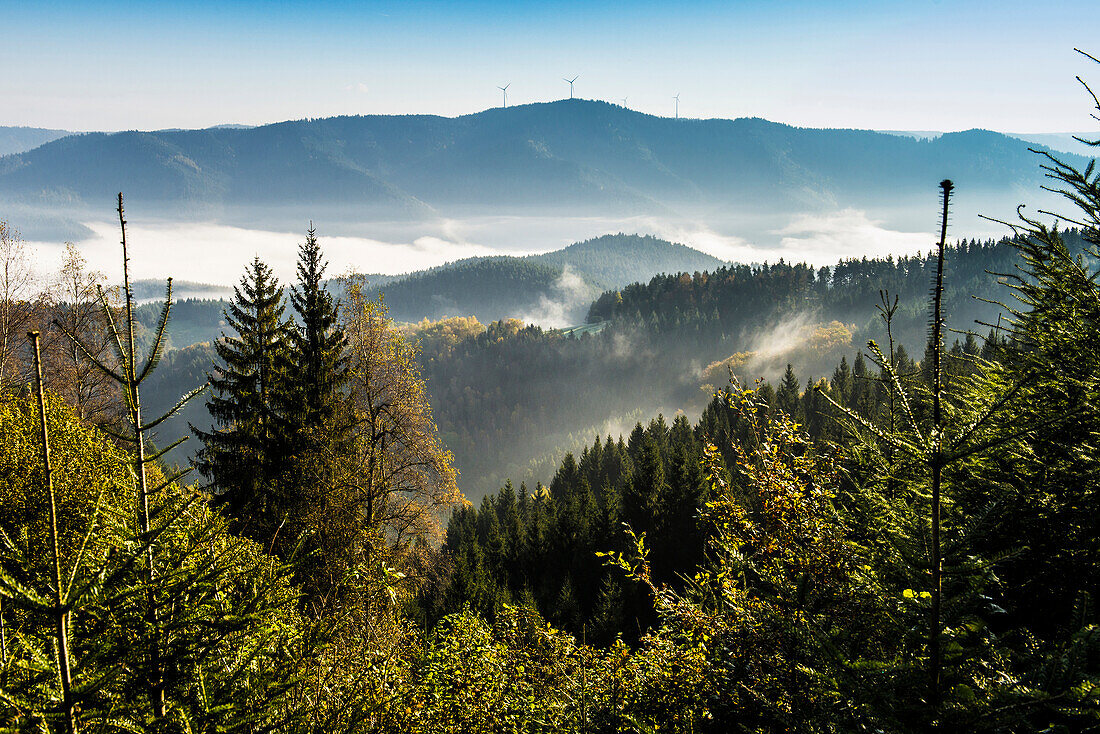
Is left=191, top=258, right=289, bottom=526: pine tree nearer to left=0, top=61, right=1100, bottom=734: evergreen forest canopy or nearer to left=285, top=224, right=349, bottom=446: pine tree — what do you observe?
left=285, top=224, right=349, bottom=446: pine tree

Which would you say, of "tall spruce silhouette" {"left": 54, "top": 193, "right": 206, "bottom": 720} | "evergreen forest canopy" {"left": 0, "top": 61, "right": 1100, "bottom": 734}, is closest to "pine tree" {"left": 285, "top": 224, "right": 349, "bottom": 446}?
"evergreen forest canopy" {"left": 0, "top": 61, "right": 1100, "bottom": 734}

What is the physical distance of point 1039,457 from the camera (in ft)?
22.8

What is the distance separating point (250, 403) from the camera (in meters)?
20.0

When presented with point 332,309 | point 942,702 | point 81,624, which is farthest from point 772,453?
point 332,309

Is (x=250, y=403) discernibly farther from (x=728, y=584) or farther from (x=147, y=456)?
(x=728, y=584)

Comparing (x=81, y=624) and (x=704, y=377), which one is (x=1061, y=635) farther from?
(x=704, y=377)

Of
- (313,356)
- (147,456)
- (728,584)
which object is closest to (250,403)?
(313,356)

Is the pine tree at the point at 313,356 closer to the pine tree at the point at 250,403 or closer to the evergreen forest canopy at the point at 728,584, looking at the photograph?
the pine tree at the point at 250,403

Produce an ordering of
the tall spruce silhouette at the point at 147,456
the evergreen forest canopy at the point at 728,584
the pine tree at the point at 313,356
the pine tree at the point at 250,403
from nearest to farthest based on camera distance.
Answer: the evergreen forest canopy at the point at 728,584
the tall spruce silhouette at the point at 147,456
the pine tree at the point at 250,403
the pine tree at the point at 313,356

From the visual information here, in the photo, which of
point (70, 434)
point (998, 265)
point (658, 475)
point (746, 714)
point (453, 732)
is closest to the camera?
point (746, 714)

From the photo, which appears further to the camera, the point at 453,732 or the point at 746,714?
the point at 453,732

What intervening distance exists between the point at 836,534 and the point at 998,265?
182038 mm

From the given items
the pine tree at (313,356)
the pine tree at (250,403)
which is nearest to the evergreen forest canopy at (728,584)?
the pine tree at (250,403)

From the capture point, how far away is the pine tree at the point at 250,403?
19.4m
